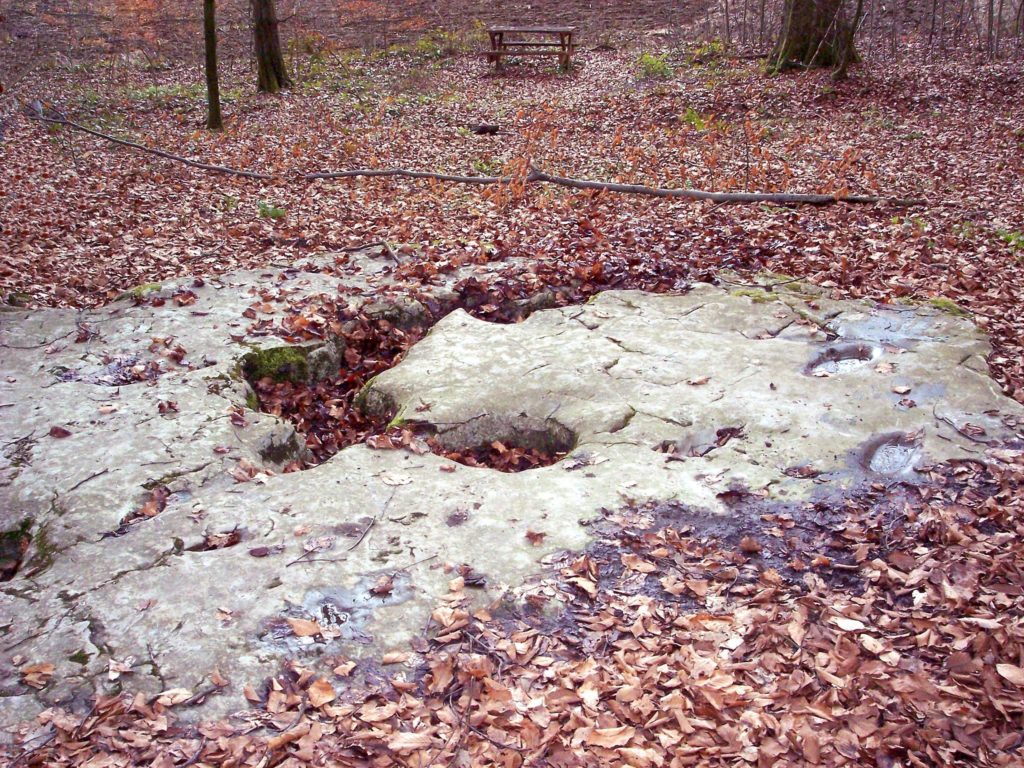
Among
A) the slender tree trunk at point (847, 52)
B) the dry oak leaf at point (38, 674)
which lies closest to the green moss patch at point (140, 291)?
the dry oak leaf at point (38, 674)

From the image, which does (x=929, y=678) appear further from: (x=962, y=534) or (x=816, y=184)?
(x=816, y=184)

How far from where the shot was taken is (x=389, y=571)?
11.9 ft

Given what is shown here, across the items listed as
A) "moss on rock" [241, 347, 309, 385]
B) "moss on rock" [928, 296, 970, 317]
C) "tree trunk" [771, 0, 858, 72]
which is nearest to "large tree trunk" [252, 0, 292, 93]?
"tree trunk" [771, 0, 858, 72]

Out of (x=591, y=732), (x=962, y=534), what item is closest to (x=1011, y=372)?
(x=962, y=534)

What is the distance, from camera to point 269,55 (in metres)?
16.2

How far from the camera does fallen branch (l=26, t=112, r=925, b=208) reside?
871cm

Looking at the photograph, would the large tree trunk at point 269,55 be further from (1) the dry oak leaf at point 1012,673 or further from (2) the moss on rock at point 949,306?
(1) the dry oak leaf at point 1012,673

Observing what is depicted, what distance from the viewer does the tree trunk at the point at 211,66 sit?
1192 centimetres

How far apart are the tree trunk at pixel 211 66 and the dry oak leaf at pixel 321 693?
38.1ft

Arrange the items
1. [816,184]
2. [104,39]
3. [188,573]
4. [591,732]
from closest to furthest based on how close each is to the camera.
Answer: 1. [591,732]
2. [188,573]
3. [816,184]
4. [104,39]

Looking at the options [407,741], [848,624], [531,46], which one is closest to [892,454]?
[848,624]

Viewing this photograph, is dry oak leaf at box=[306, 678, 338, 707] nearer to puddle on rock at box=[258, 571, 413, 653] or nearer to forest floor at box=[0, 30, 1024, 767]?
forest floor at box=[0, 30, 1024, 767]

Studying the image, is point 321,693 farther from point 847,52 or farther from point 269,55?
point 269,55

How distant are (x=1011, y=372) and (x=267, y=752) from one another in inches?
200
